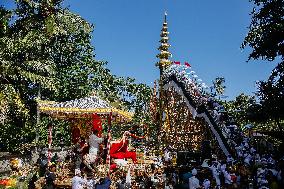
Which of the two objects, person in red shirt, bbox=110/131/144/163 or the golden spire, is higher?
the golden spire

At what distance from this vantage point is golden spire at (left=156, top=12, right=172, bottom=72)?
2364 centimetres

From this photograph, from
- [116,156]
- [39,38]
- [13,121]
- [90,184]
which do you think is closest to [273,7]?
[116,156]

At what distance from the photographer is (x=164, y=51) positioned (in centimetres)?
2438

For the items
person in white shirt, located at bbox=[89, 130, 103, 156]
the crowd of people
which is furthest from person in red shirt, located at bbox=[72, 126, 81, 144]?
person in white shirt, located at bbox=[89, 130, 103, 156]

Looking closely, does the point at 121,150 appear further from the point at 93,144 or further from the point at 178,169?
the point at 178,169

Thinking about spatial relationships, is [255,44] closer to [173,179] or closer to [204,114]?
[204,114]

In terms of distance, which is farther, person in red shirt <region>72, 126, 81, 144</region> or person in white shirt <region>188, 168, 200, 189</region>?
person in red shirt <region>72, 126, 81, 144</region>

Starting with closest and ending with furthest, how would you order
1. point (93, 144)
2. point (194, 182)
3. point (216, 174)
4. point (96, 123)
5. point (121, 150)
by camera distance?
point (194, 182)
point (216, 174)
point (93, 144)
point (121, 150)
point (96, 123)

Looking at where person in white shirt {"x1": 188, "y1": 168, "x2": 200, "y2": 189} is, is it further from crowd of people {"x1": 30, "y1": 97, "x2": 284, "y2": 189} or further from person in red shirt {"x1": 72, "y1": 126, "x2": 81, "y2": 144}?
person in red shirt {"x1": 72, "y1": 126, "x2": 81, "y2": 144}

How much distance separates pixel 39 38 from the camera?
91.5 ft

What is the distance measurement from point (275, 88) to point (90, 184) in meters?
13.2

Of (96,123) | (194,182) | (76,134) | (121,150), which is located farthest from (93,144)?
(194,182)

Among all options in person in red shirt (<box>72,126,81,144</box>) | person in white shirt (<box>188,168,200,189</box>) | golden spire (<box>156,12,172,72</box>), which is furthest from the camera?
golden spire (<box>156,12,172,72</box>)

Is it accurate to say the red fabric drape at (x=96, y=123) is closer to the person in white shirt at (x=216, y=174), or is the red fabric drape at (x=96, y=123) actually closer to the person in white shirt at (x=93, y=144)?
the person in white shirt at (x=93, y=144)
